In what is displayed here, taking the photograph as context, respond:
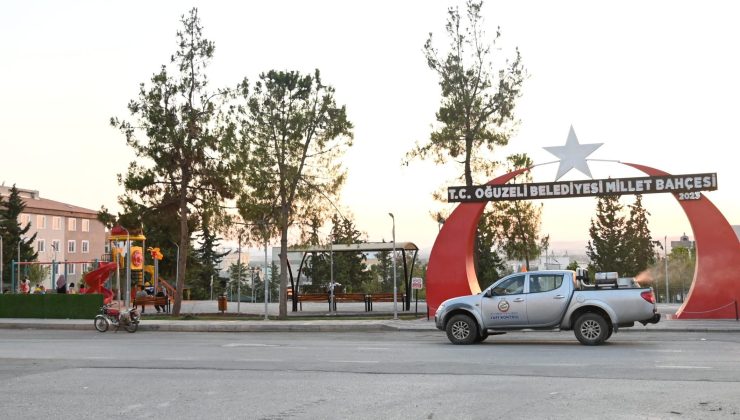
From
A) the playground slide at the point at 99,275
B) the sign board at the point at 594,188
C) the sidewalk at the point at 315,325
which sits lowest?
the sidewalk at the point at 315,325

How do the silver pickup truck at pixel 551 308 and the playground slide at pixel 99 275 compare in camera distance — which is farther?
the playground slide at pixel 99 275

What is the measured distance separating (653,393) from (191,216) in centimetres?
3008

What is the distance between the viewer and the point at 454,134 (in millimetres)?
34812

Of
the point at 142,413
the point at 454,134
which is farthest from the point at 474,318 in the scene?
the point at 454,134

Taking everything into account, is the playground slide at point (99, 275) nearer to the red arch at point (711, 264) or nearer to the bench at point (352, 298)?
the bench at point (352, 298)

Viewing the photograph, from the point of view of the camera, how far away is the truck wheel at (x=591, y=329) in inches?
737

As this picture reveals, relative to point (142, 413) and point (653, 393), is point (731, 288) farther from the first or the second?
point (142, 413)

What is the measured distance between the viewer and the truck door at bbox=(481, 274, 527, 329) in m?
19.4

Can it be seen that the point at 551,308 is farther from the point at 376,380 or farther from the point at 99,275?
the point at 99,275

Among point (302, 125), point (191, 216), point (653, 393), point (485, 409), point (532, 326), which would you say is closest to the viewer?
point (485, 409)

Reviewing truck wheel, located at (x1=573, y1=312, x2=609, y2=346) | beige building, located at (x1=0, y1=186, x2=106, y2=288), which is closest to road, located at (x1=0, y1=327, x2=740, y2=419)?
truck wheel, located at (x1=573, y1=312, x2=609, y2=346)

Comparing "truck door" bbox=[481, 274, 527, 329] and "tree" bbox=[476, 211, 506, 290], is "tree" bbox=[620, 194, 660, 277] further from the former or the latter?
"truck door" bbox=[481, 274, 527, 329]

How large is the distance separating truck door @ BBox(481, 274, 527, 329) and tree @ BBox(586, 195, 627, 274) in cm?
6105

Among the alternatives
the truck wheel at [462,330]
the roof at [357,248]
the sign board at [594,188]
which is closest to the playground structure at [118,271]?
the roof at [357,248]
